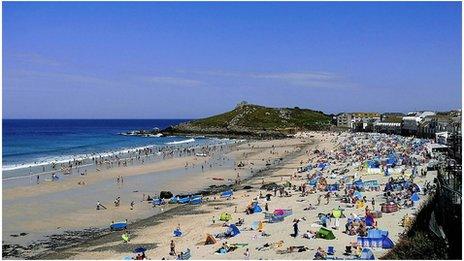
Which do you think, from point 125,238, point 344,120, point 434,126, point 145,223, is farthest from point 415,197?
point 344,120

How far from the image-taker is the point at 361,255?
55.1 ft

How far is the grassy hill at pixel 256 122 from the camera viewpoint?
130 metres

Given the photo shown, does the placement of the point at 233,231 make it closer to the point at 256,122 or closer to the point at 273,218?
the point at 273,218

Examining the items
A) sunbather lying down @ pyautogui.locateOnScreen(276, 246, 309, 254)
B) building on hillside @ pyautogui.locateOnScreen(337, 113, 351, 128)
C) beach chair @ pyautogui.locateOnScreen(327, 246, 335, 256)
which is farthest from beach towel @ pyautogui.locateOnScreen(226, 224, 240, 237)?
building on hillside @ pyautogui.locateOnScreen(337, 113, 351, 128)

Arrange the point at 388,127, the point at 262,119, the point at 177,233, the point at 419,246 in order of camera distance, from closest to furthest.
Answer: the point at 419,246 → the point at 177,233 → the point at 388,127 → the point at 262,119

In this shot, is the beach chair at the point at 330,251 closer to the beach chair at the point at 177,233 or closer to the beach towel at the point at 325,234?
the beach towel at the point at 325,234

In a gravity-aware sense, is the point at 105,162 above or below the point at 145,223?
above

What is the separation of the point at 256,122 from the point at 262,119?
5.66 metres

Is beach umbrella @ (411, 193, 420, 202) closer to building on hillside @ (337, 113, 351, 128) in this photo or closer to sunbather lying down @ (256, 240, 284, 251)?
sunbather lying down @ (256, 240, 284, 251)

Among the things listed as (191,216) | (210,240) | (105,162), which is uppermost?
(210,240)

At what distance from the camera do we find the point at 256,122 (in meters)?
142

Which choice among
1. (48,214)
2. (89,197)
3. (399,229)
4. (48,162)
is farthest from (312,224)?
(48,162)

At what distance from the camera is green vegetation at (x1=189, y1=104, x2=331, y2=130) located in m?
139

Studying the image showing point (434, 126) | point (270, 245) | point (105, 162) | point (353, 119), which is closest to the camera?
point (270, 245)
